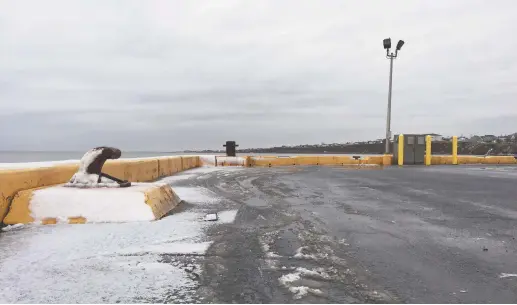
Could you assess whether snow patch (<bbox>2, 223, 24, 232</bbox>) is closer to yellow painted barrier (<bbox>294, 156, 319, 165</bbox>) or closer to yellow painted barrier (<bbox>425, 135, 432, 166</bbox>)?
yellow painted barrier (<bbox>294, 156, 319, 165</bbox>)

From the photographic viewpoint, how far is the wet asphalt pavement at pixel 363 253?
293 centimetres

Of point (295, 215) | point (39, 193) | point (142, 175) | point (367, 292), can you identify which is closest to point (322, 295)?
point (367, 292)

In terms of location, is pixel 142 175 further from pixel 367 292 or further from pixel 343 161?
pixel 343 161

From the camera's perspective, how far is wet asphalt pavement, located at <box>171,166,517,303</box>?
2934 mm

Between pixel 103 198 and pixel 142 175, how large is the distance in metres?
6.00

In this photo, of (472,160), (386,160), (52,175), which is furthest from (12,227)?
(472,160)

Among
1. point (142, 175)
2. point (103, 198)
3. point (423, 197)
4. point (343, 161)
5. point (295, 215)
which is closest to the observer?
point (103, 198)

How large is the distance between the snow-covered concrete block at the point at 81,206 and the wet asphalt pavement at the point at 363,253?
1212 millimetres

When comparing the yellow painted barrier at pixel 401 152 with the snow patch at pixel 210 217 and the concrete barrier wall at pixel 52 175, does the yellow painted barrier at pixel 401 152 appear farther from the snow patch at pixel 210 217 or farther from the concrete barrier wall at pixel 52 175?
the snow patch at pixel 210 217

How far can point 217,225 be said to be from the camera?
17.7 ft

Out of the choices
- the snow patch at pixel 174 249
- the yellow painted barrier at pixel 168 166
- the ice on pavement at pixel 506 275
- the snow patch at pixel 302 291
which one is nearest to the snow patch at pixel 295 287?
the snow patch at pixel 302 291

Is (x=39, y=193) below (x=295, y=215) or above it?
above

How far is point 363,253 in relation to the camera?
159 inches

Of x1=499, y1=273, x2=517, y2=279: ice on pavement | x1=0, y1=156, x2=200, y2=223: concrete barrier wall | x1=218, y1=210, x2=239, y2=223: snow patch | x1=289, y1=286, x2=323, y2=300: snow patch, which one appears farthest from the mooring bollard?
x1=289, y1=286, x2=323, y2=300: snow patch
